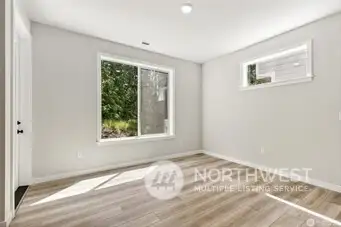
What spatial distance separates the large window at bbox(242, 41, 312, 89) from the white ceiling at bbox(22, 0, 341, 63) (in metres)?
0.40

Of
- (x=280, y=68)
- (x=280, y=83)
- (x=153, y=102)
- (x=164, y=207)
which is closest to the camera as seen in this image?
(x=164, y=207)

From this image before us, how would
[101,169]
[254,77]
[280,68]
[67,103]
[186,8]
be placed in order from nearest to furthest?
1. [186,8]
2. [67,103]
3. [280,68]
4. [101,169]
5. [254,77]

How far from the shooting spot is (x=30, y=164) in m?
2.98

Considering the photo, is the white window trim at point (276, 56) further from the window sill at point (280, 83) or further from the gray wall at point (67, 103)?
the gray wall at point (67, 103)

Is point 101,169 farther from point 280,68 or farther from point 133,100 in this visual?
point 280,68

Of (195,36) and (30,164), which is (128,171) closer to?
(30,164)

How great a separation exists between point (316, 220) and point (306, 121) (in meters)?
1.59

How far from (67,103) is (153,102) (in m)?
1.94

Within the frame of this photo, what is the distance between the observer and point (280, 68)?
11.7ft

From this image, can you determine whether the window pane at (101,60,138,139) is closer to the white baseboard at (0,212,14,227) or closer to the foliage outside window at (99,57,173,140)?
the foliage outside window at (99,57,173,140)

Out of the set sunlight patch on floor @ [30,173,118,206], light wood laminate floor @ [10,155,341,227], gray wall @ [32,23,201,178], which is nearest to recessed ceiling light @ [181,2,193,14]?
gray wall @ [32,23,201,178]

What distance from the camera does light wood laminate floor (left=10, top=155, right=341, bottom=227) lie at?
2.00 m

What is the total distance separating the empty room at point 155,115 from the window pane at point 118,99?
0.9 inches

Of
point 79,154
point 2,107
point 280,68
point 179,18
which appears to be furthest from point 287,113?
point 2,107
